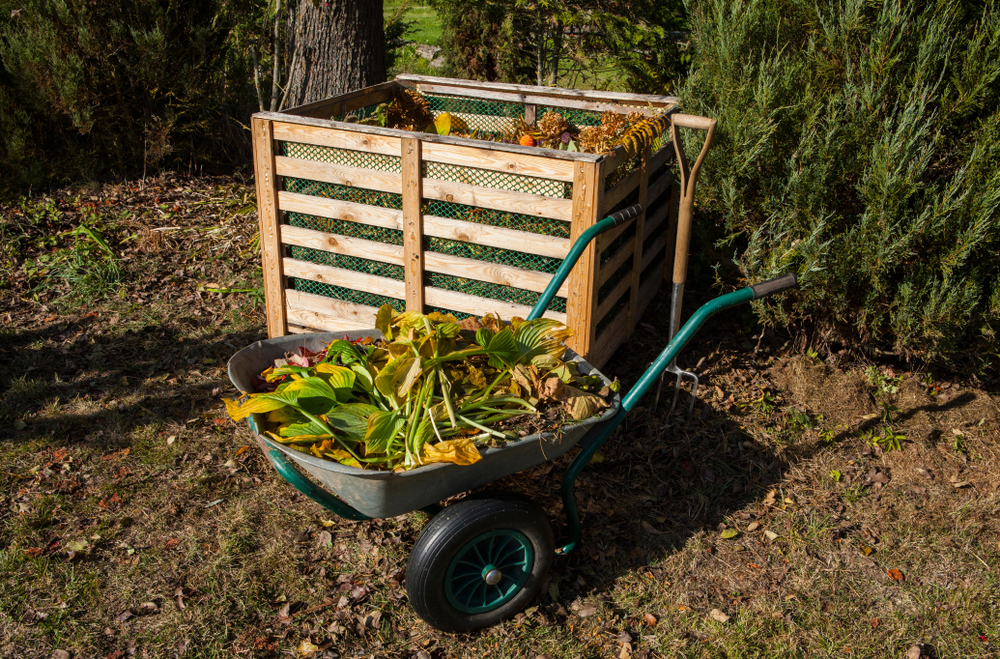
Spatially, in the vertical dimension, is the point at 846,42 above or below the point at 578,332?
above

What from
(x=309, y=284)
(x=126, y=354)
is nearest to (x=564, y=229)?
(x=309, y=284)

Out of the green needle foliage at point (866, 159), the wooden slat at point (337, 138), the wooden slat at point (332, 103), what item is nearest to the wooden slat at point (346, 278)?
the wooden slat at point (337, 138)

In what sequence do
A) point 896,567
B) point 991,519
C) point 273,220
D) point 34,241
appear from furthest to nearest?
point 34,241 → point 273,220 → point 991,519 → point 896,567

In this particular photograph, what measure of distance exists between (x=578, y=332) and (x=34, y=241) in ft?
14.4

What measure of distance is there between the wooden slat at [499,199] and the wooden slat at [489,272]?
296 mm

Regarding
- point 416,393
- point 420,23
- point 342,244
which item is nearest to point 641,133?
point 342,244

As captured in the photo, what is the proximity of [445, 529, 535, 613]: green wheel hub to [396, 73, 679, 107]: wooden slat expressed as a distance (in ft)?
9.86

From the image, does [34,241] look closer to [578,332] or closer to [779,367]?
[578,332]

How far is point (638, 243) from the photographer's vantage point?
4.49 m

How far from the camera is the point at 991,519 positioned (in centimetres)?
360

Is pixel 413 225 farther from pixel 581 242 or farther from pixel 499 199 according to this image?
pixel 581 242

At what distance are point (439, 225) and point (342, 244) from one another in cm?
62

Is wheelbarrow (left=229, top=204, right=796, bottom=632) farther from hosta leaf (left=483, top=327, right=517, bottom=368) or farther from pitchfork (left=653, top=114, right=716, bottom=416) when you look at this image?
pitchfork (left=653, top=114, right=716, bottom=416)

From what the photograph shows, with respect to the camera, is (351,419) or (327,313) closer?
(351,419)
